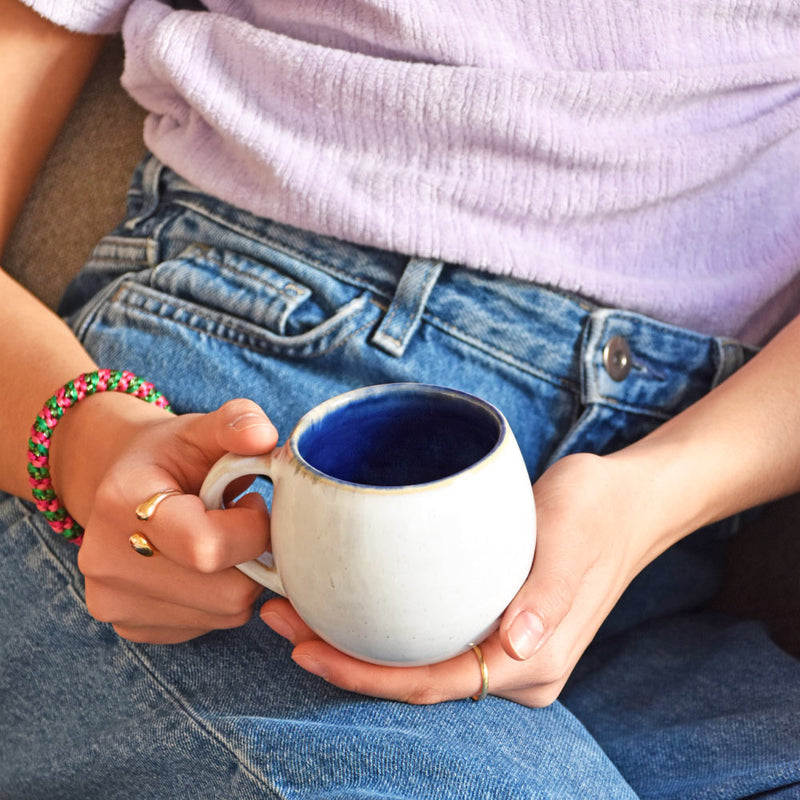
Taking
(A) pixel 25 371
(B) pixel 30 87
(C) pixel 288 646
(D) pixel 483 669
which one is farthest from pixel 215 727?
(B) pixel 30 87

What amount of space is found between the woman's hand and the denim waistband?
203 mm

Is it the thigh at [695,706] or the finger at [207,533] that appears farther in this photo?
the thigh at [695,706]

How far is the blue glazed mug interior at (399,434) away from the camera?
19.7 inches

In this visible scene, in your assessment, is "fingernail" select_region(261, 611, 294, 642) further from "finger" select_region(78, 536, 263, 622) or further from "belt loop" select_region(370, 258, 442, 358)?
"belt loop" select_region(370, 258, 442, 358)

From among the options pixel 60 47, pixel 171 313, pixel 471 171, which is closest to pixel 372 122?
pixel 471 171

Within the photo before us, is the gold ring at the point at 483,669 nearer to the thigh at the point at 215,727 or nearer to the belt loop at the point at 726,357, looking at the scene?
the thigh at the point at 215,727

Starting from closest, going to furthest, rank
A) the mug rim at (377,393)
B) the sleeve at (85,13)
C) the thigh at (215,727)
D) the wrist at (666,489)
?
the mug rim at (377,393)
the thigh at (215,727)
the wrist at (666,489)
the sleeve at (85,13)

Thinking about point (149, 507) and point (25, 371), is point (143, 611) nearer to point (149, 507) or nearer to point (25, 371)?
point (149, 507)

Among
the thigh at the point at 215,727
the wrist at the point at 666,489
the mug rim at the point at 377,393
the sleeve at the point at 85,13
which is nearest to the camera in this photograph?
the mug rim at the point at 377,393

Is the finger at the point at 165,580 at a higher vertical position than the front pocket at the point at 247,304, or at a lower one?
lower

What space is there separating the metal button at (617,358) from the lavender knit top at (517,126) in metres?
0.04

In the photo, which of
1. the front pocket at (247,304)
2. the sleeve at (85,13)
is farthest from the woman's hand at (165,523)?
the sleeve at (85,13)

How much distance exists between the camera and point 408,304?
719 millimetres

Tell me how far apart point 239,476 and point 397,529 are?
0.13 m
